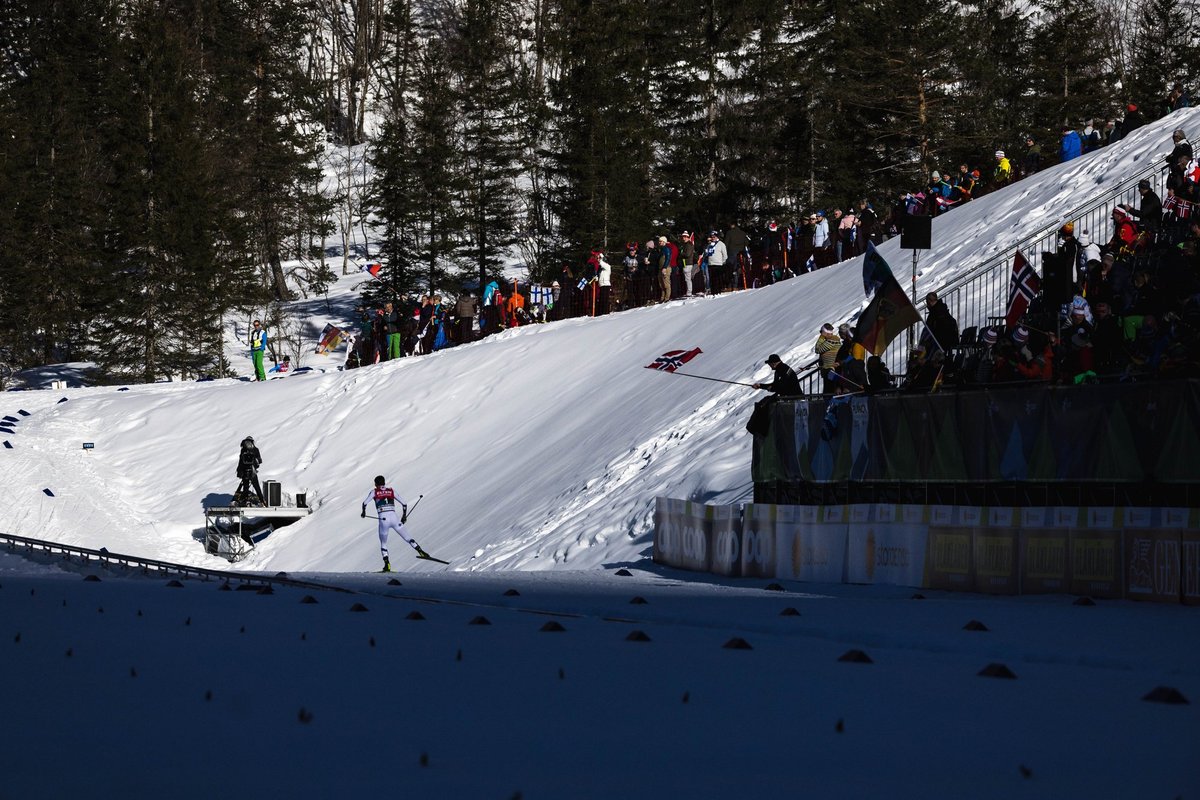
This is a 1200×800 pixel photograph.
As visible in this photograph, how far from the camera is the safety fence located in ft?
44.2

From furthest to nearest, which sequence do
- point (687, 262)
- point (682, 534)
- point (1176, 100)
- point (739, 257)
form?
1. point (687, 262)
2. point (739, 257)
3. point (1176, 100)
4. point (682, 534)

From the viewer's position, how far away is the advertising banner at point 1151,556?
13.2 meters

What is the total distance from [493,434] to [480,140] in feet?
114

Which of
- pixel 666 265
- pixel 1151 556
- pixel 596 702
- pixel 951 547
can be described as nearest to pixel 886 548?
pixel 951 547

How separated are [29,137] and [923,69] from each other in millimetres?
38508

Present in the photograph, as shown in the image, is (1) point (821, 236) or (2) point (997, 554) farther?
(1) point (821, 236)

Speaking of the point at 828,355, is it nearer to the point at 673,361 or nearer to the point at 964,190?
the point at 673,361

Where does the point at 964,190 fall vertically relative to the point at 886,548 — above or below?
above

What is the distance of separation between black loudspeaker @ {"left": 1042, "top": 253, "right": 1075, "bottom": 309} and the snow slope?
5.35m

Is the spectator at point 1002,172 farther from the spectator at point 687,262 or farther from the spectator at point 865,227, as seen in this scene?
the spectator at point 687,262

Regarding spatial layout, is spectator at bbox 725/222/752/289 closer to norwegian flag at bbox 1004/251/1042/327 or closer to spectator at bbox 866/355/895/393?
norwegian flag at bbox 1004/251/1042/327

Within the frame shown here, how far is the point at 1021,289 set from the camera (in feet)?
67.3

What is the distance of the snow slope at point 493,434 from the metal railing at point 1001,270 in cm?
131

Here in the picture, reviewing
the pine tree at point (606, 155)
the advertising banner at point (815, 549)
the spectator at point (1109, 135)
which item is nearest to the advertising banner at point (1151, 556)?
the advertising banner at point (815, 549)
